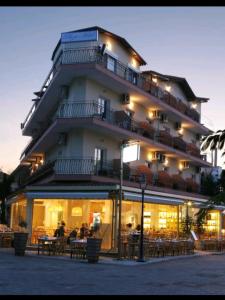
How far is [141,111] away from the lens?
120 feet

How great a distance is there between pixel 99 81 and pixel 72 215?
342 inches

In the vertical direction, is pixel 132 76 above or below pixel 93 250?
above

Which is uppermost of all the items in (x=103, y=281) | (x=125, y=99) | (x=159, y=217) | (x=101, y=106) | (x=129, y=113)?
(x=125, y=99)

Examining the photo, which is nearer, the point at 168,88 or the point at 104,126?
the point at 104,126

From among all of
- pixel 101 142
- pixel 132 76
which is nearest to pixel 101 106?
pixel 101 142

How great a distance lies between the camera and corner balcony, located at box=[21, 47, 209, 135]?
1110 inches

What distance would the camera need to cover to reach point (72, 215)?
29922 mm

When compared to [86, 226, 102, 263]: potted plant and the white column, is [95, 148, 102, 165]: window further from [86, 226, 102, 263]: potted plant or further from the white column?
[86, 226, 102, 263]: potted plant

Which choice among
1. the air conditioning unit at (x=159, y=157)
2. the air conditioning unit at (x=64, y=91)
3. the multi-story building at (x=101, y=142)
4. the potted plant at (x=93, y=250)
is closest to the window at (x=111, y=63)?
the multi-story building at (x=101, y=142)

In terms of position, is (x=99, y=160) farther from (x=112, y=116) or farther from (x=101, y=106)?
(x=101, y=106)

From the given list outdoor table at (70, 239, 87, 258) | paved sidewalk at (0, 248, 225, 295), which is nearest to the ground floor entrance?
outdoor table at (70, 239, 87, 258)

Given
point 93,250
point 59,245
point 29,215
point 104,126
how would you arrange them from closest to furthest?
point 93,250 → point 59,245 → point 29,215 → point 104,126

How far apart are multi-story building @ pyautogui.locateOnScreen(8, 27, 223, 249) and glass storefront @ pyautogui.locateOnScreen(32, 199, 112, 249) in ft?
0.19

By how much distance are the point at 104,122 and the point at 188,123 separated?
16871 mm
